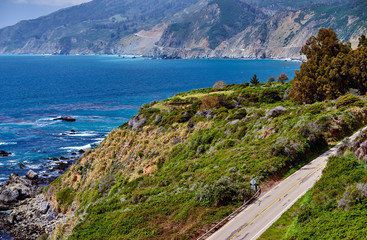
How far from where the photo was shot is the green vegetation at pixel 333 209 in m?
15.8

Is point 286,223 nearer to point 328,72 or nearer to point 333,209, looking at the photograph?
point 333,209

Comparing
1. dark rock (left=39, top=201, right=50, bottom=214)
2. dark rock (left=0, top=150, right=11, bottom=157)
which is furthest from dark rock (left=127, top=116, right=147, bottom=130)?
dark rock (left=0, top=150, right=11, bottom=157)

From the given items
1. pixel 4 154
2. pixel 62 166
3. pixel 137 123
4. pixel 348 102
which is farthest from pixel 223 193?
pixel 4 154

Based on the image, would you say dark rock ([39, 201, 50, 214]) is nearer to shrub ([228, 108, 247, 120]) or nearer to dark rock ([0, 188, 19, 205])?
dark rock ([0, 188, 19, 205])

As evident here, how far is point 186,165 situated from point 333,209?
18527mm

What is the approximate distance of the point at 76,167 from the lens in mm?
51938

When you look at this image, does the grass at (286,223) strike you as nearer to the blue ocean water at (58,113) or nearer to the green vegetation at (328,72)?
the green vegetation at (328,72)

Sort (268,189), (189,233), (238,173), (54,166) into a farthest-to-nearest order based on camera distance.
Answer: (54,166), (238,173), (268,189), (189,233)

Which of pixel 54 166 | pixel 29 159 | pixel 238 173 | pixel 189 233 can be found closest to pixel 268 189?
pixel 238 173

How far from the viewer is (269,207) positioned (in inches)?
838

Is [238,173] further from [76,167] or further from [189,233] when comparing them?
[76,167]

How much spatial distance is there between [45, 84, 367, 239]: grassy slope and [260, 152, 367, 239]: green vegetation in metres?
4.20

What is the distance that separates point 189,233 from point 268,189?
22.8 ft

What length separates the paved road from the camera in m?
19.3
